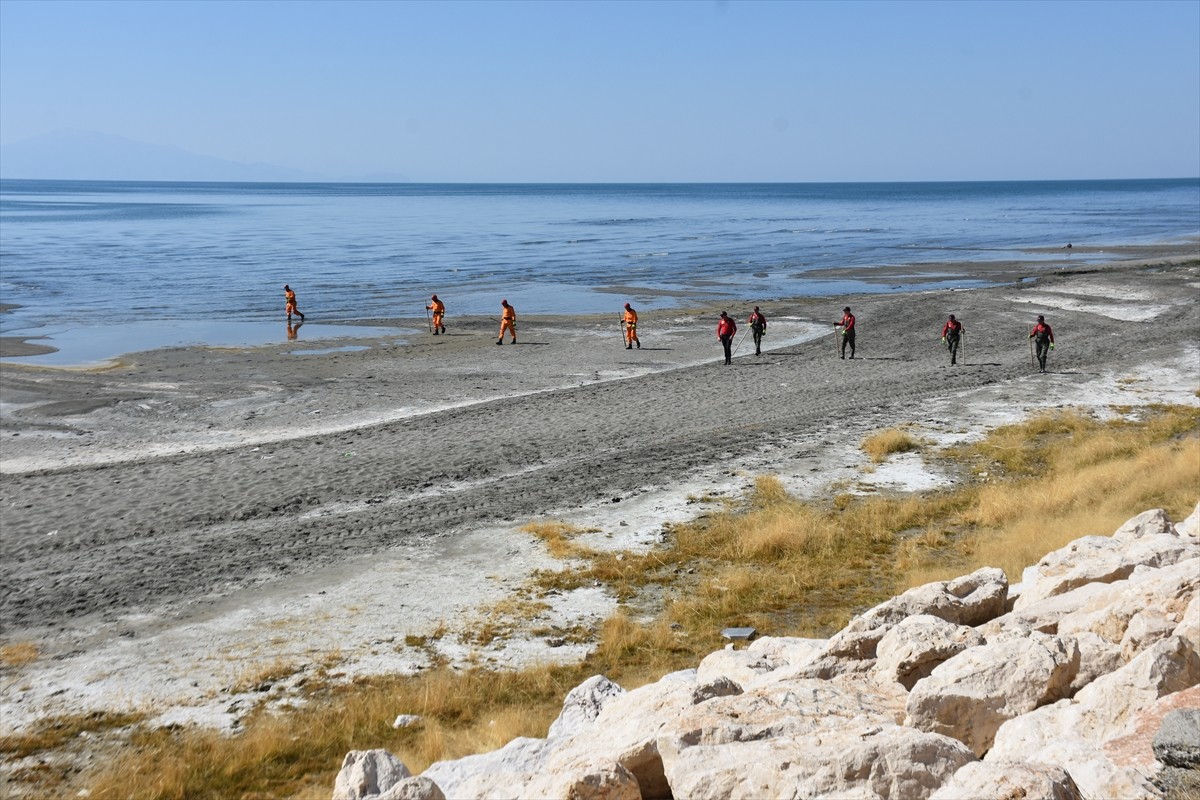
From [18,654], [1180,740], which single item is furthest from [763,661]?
[18,654]

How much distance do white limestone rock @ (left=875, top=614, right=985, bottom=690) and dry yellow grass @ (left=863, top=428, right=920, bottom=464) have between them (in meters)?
12.2

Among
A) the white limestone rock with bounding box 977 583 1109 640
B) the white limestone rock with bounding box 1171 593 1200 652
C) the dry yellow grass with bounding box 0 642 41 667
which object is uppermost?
the white limestone rock with bounding box 1171 593 1200 652

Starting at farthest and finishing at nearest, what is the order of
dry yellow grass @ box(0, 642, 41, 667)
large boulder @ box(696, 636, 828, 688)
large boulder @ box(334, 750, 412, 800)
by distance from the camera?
dry yellow grass @ box(0, 642, 41, 667) < large boulder @ box(696, 636, 828, 688) < large boulder @ box(334, 750, 412, 800)

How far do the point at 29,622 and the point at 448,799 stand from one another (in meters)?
8.59

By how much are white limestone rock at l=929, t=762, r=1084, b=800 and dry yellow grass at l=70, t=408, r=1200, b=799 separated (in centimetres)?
526

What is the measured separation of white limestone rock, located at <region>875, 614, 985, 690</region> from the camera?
6875mm

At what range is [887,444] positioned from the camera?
1966cm

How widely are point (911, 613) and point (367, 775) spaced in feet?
13.5

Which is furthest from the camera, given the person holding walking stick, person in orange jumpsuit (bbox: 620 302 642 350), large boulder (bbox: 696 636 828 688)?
person in orange jumpsuit (bbox: 620 302 642 350)

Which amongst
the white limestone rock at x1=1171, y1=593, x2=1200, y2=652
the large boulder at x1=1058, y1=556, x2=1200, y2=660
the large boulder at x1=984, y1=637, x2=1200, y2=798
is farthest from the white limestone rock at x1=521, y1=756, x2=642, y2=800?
the white limestone rock at x1=1171, y1=593, x2=1200, y2=652

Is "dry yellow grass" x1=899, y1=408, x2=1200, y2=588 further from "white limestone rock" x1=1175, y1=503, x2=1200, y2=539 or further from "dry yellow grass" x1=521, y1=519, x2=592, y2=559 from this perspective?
"dry yellow grass" x1=521, y1=519, x2=592, y2=559

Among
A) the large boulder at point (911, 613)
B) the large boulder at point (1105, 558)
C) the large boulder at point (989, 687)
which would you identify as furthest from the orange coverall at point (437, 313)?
the large boulder at point (989, 687)

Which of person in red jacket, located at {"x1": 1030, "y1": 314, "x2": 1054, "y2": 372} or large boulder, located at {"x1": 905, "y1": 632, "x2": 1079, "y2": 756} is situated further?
person in red jacket, located at {"x1": 1030, "y1": 314, "x2": 1054, "y2": 372}

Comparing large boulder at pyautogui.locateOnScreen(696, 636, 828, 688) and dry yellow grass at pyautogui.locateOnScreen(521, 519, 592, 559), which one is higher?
large boulder at pyautogui.locateOnScreen(696, 636, 828, 688)
